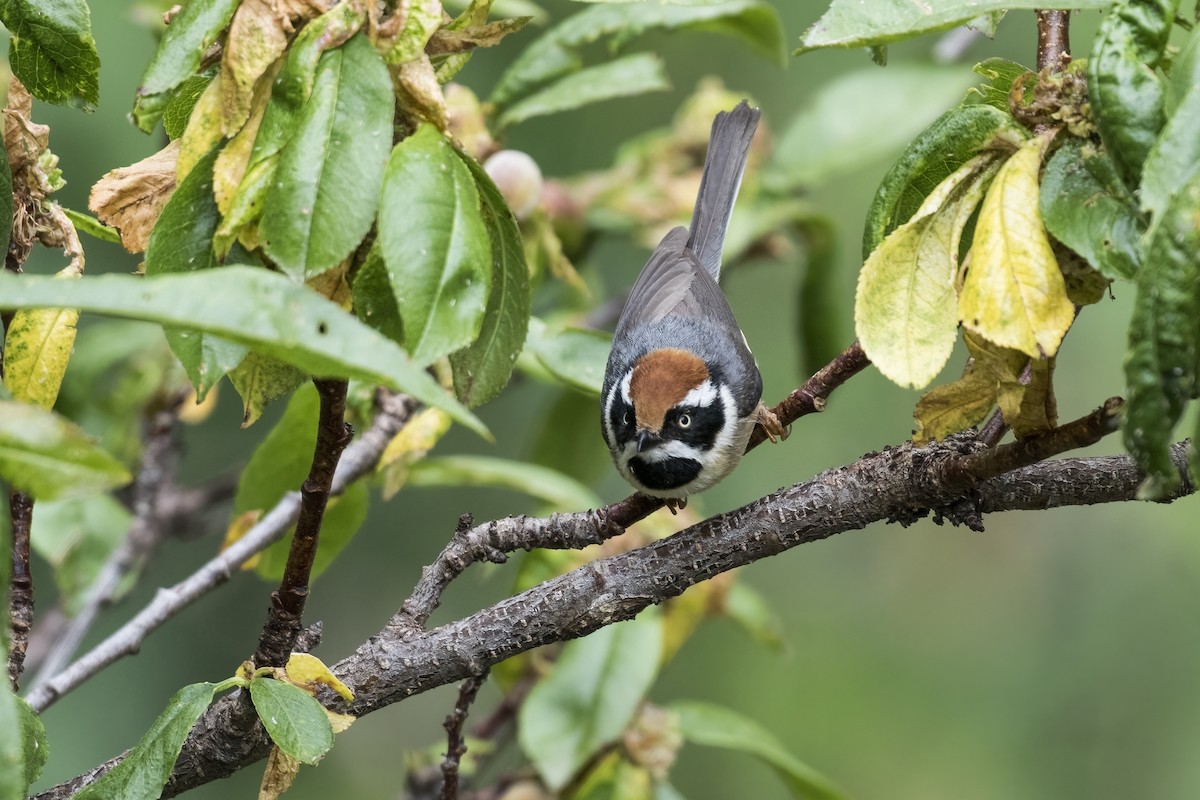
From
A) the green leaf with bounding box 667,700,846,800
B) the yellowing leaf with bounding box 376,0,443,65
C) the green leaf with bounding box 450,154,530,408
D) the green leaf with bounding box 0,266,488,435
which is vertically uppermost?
the yellowing leaf with bounding box 376,0,443,65

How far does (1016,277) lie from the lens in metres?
1.34

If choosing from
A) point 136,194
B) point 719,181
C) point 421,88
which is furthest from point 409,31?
point 719,181

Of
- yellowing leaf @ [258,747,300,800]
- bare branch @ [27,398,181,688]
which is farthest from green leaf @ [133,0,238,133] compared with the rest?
bare branch @ [27,398,181,688]

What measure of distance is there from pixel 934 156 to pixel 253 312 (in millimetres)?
900

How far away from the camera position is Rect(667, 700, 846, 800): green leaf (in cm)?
281

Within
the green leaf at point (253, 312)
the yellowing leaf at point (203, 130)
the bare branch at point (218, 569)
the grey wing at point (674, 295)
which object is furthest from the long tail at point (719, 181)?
the green leaf at point (253, 312)

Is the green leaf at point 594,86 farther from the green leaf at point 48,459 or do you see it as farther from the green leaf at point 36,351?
the green leaf at point 48,459

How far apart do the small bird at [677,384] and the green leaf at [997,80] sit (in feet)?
3.28

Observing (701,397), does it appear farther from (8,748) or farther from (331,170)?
(8,748)

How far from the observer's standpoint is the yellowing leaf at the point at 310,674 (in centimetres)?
157

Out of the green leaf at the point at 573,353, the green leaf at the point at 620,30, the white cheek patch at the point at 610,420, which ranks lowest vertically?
the white cheek patch at the point at 610,420

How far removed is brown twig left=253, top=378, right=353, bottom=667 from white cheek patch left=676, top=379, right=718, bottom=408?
4.61ft

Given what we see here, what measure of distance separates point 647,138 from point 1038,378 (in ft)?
9.27

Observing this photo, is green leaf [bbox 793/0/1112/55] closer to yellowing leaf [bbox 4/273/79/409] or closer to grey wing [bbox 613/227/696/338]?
yellowing leaf [bbox 4/273/79/409]
